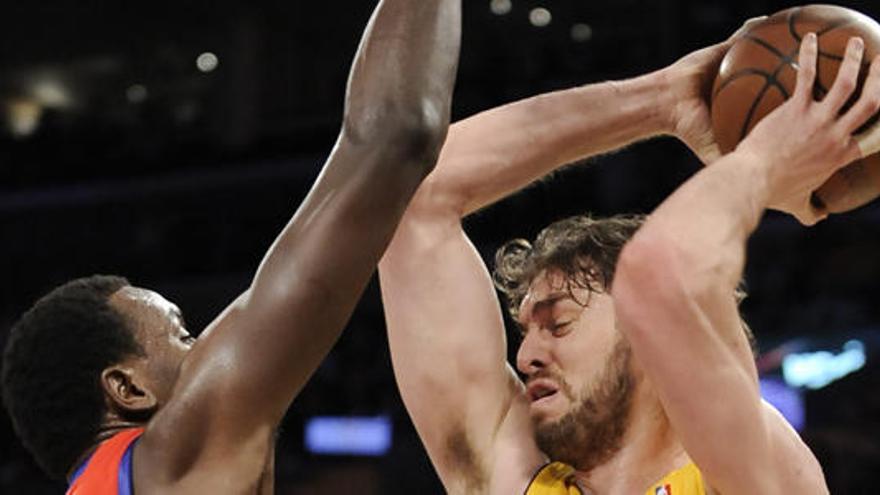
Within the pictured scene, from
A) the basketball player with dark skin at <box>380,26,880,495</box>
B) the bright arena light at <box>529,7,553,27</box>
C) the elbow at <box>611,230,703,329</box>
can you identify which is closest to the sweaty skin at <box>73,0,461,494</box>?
the elbow at <box>611,230,703,329</box>

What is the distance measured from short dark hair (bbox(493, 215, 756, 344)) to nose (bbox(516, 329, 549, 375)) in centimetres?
15

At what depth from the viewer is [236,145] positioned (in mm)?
14156

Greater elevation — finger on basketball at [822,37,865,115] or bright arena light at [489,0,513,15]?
finger on basketball at [822,37,865,115]

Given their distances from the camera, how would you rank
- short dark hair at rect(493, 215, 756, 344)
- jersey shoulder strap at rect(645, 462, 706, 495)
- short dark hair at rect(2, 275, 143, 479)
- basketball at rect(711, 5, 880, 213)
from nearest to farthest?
short dark hair at rect(2, 275, 143, 479) < basketball at rect(711, 5, 880, 213) < jersey shoulder strap at rect(645, 462, 706, 495) < short dark hair at rect(493, 215, 756, 344)

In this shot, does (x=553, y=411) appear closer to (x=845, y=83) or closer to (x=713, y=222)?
(x=713, y=222)

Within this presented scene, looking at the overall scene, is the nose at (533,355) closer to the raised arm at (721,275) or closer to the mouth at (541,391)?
the mouth at (541,391)

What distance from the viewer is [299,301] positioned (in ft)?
7.27

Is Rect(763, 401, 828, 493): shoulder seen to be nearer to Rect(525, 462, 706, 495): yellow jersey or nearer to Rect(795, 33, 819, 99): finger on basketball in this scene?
Rect(525, 462, 706, 495): yellow jersey

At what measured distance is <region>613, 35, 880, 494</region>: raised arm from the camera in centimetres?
246

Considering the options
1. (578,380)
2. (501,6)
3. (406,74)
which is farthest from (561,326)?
(501,6)

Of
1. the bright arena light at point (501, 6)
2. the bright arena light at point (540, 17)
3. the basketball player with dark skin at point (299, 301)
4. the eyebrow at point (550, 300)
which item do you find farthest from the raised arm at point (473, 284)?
the bright arena light at point (501, 6)

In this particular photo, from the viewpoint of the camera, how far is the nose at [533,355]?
3.19 metres

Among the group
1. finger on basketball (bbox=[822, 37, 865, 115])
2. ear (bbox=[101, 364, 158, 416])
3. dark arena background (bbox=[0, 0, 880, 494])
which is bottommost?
dark arena background (bbox=[0, 0, 880, 494])

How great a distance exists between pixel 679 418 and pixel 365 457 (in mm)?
8736
